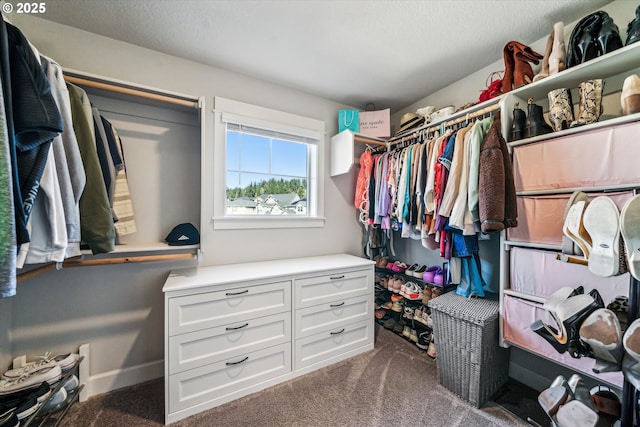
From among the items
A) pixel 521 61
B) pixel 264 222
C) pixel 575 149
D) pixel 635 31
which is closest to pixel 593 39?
pixel 635 31

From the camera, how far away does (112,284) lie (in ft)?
5.33

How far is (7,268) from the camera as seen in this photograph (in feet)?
2.01

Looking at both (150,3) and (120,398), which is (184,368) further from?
(150,3)

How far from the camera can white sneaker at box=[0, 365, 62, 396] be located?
1.18 m

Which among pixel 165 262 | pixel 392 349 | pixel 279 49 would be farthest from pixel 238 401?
pixel 279 49

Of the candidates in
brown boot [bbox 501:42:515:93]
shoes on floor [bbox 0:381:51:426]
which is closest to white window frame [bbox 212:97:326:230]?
shoes on floor [bbox 0:381:51:426]

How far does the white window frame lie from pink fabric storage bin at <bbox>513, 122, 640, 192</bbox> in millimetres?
1570

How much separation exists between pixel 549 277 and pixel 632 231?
→ 72 cm

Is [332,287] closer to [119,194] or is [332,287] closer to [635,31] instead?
[119,194]

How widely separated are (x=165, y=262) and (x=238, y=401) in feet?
3.54

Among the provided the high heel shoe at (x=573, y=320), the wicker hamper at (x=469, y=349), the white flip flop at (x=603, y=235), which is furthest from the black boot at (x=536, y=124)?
the wicker hamper at (x=469, y=349)

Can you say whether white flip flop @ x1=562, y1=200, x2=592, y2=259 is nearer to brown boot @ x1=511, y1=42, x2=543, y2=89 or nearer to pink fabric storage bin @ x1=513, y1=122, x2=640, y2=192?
pink fabric storage bin @ x1=513, y1=122, x2=640, y2=192

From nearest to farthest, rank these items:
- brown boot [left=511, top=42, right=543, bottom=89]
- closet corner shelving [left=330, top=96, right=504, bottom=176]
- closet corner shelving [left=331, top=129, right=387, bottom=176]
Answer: brown boot [left=511, top=42, right=543, bottom=89], closet corner shelving [left=330, top=96, right=504, bottom=176], closet corner shelving [left=331, top=129, right=387, bottom=176]

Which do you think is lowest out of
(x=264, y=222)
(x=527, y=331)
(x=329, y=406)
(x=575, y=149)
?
(x=329, y=406)
